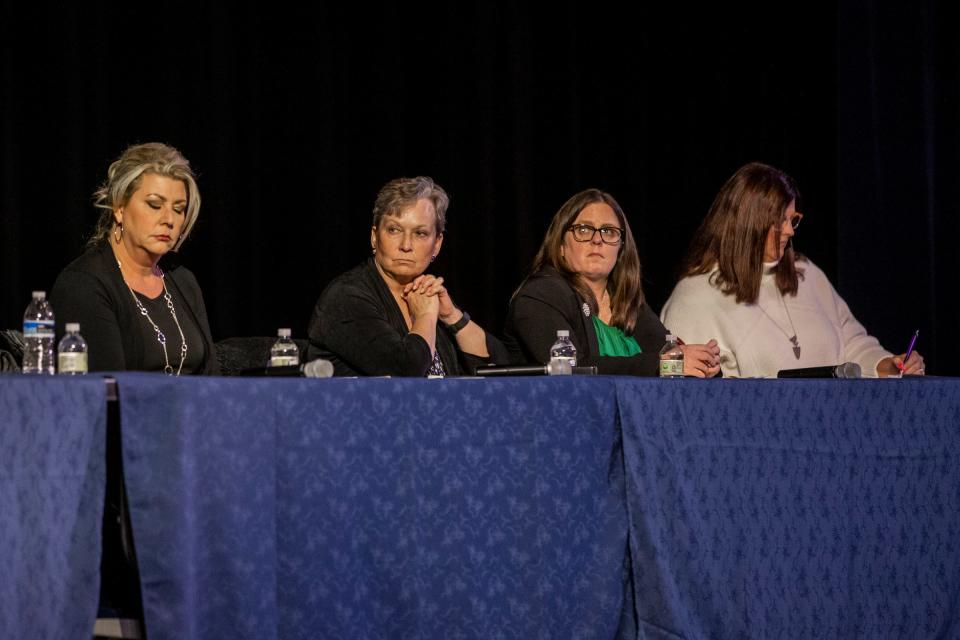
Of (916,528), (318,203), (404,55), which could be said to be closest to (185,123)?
(318,203)

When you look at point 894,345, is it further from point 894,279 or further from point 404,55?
point 404,55

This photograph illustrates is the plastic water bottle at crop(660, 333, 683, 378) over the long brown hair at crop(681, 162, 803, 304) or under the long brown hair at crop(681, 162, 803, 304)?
under

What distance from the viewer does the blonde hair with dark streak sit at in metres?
2.92

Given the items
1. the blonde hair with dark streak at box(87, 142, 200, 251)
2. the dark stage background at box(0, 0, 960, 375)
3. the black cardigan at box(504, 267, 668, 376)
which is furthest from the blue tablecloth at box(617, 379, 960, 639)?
the dark stage background at box(0, 0, 960, 375)

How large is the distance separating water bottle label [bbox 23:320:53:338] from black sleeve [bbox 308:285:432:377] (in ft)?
2.55

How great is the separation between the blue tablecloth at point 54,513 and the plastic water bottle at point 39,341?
57 cm

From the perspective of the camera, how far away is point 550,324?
321cm

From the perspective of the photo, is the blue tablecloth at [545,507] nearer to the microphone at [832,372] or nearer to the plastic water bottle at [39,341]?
the microphone at [832,372]

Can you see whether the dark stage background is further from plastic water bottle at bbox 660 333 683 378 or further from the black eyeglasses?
plastic water bottle at bbox 660 333 683 378

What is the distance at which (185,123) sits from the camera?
356 centimetres

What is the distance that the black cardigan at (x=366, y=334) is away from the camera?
2877 mm

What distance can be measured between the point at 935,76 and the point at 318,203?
2.89 meters

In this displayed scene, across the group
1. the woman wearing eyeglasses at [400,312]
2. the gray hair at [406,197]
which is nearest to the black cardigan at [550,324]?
the woman wearing eyeglasses at [400,312]

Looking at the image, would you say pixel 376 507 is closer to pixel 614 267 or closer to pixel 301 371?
pixel 301 371
